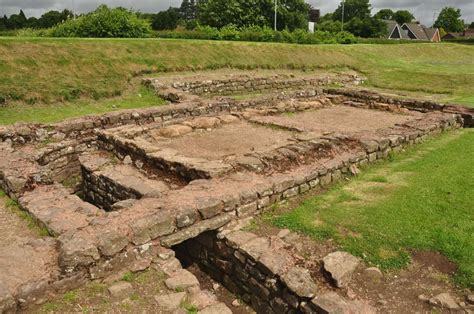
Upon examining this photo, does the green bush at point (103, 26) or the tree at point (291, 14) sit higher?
the tree at point (291, 14)

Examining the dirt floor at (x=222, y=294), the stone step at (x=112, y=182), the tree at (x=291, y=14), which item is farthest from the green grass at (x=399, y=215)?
the tree at (x=291, y=14)

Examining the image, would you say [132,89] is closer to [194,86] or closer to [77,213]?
[194,86]

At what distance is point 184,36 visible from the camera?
31.1 metres

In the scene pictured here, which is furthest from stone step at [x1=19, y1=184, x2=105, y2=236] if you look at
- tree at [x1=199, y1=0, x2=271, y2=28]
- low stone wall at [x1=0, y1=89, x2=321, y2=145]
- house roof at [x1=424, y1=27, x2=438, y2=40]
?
house roof at [x1=424, y1=27, x2=438, y2=40]

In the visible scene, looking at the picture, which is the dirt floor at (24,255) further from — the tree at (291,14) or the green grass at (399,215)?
the tree at (291,14)

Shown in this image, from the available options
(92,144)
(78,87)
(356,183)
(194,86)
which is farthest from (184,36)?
(356,183)

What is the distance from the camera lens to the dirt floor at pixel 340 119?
11.3 m

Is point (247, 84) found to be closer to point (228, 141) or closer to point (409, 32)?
point (228, 141)

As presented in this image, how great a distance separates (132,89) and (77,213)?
10.9 meters

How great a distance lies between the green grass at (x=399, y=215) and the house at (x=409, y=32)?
264 feet

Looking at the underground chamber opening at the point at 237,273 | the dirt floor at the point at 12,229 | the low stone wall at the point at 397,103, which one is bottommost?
the underground chamber opening at the point at 237,273

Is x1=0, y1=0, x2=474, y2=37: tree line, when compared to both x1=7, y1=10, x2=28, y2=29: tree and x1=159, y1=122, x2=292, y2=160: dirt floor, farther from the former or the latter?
x1=159, y1=122, x2=292, y2=160: dirt floor

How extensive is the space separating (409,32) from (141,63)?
83082 mm

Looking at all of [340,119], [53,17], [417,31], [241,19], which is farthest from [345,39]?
[417,31]
